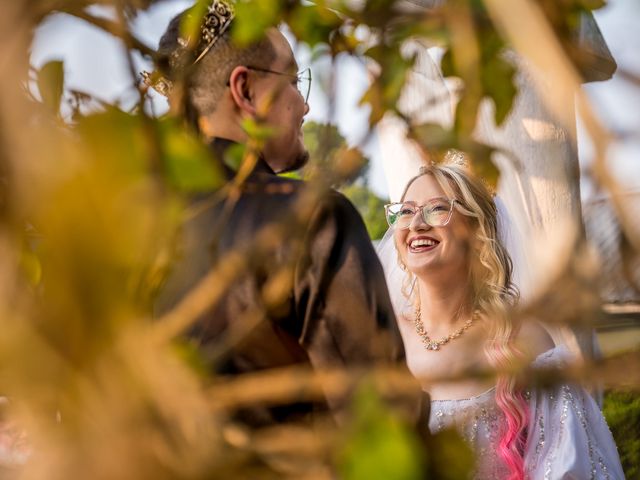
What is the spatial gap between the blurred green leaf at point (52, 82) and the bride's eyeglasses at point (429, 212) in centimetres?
298

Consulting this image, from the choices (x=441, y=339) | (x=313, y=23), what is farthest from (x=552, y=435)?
(x=313, y=23)

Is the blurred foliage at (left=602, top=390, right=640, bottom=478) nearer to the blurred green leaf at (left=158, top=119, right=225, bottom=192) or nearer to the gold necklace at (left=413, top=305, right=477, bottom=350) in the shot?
the gold necklace at (left=413, top=305, right=477, bottom=350)

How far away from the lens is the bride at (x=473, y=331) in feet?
10.1

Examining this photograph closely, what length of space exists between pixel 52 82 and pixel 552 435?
9.44 feet

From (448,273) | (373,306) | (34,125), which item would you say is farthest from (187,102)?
(448,273)

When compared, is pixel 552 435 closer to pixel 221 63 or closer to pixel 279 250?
pixel 221 63

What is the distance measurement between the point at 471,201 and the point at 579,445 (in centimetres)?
116

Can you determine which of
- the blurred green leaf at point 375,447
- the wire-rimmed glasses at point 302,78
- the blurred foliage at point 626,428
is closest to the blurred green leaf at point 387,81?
the blurred green leaf at point 375,447

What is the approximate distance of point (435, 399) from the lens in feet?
11.0

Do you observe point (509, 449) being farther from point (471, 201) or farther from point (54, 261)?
point (54, 261)

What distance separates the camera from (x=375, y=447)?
15.6 inches

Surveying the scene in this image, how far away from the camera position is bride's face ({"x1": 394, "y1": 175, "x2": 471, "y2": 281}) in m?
3.51

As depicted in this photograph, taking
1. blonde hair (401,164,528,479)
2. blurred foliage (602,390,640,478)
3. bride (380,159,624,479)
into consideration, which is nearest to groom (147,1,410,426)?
bride (380,159,624,479)

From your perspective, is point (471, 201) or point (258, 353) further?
point (471, 201)
